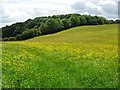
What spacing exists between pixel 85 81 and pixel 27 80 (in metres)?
3.15

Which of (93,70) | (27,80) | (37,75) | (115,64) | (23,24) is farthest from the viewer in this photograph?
(23,24)

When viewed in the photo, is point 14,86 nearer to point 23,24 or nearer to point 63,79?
point 63,79

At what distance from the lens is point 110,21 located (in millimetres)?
157625

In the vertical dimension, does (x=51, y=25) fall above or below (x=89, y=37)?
below

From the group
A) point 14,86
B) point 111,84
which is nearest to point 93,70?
point 111,84

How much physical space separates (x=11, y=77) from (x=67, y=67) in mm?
5533

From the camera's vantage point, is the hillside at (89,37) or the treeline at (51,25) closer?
the hillside at (89,37)

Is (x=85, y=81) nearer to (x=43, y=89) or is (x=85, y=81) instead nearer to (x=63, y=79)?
(x=63, y=79)

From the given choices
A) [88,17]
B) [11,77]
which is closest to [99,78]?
[11,77]

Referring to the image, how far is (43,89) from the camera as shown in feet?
→ 52.0

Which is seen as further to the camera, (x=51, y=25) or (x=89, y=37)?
(x=51, y=25)

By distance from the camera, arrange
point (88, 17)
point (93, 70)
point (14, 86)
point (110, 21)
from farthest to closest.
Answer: point (110, 21)
point (88, 17)
point (93, 70)
point (14, 86)

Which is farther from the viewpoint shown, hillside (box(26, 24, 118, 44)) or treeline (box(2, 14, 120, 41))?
treeline (box(2, 14, 120, 41))

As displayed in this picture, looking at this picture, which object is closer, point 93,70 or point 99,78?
point 99,78
